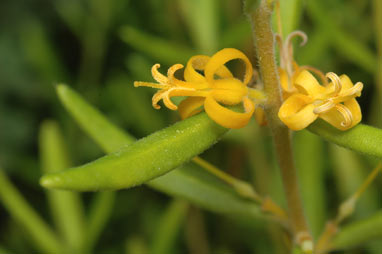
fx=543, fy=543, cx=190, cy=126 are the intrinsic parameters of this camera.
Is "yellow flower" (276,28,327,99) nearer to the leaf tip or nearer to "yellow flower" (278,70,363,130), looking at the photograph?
"yellow flower" (278,70,363,130)

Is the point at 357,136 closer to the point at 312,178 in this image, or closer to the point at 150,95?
the point at 312,178

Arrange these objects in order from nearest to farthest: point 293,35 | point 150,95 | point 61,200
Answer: point 293,35
point 61,200
point 150,95

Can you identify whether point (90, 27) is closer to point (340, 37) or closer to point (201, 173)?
point (340, 37)

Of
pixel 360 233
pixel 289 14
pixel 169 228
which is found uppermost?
pixel 289 14

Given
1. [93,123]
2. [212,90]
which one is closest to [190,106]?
[212,90]

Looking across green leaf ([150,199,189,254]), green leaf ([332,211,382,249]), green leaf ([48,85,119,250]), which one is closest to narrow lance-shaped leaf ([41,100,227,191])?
green leaf ([48,85,119,250])

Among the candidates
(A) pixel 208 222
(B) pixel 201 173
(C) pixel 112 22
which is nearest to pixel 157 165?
(B) pixel 201 173

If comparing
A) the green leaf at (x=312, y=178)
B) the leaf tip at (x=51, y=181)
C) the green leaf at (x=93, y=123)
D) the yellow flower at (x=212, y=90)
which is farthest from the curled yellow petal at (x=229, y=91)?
the green leaf at (x=312, y=178)
